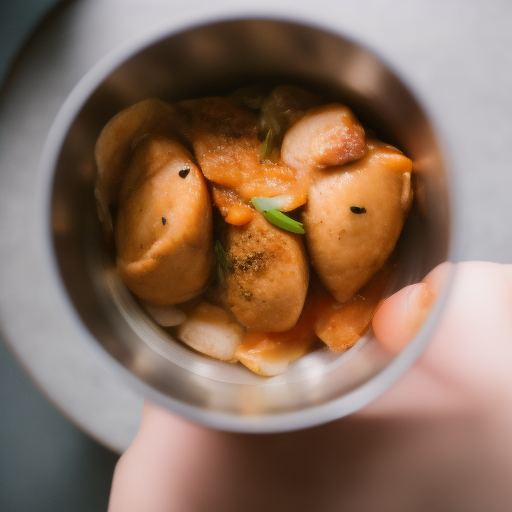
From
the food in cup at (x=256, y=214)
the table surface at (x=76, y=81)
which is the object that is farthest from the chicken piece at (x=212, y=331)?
the table surface at (x=76, y=81)

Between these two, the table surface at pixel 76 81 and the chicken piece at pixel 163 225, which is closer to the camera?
the chicken piece at pixel 163 225

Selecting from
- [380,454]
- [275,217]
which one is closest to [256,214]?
[275,217]

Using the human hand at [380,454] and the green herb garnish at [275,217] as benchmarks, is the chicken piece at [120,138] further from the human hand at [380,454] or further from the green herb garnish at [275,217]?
the human hand at [380,454]

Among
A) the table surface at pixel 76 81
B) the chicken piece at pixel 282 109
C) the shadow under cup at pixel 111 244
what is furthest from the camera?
the table surface at pixel 76 81

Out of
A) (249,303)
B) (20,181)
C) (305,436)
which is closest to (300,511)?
(305,436)

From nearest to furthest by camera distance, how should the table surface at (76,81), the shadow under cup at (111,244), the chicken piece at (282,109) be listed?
the shadow under cup at (111,244) → the chicken piece at (282,109) → the table surface at (76,81)

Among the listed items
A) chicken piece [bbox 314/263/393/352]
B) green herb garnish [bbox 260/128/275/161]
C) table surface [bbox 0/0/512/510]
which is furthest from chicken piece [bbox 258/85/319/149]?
table surface [bbox 0/0/512/510]

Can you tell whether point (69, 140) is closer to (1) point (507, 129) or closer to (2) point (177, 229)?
(2) point (177, 229)

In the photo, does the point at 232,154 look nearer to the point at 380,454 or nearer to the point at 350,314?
the point at 350,314
